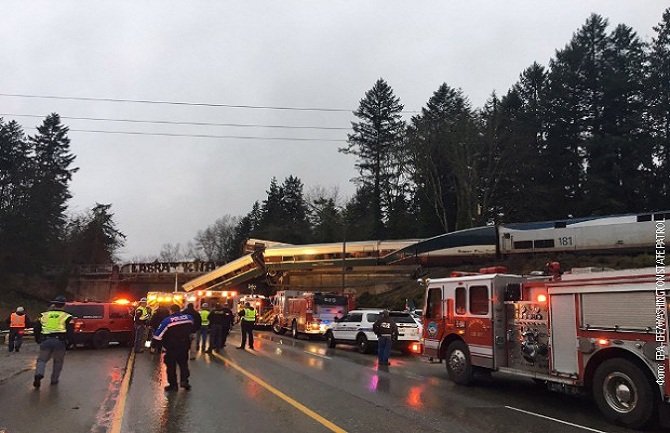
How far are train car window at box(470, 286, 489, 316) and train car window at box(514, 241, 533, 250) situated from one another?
26476 millimetres

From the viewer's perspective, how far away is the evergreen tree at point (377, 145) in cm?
7231

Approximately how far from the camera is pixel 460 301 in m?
12.8

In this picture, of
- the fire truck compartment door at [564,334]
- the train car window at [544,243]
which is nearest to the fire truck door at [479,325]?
the fire truck compartment door at [564,334]

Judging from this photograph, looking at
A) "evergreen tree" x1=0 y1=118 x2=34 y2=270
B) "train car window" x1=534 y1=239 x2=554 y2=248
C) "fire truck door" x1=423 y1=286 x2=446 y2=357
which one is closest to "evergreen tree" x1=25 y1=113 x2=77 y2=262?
"evergreen tree" x1=0 y1=118 x2=34 y2=270

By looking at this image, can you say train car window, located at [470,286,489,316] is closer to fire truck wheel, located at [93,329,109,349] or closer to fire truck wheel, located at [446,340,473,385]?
fire truck wheel, located at [446,340,473,385]

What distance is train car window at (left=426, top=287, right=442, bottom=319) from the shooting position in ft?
44.7

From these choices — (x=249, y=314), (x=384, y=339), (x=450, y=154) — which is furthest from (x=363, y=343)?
(x=450, y=154)

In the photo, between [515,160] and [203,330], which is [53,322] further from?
[515,160]

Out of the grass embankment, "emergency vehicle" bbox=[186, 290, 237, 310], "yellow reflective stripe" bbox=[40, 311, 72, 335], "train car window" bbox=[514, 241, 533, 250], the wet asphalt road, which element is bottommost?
the wet asphalt road

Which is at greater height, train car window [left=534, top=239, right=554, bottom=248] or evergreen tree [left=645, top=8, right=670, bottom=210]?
evergreen tree [left=645, top=8, right=670, bottom=210]

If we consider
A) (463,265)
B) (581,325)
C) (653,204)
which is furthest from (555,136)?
(581,325)

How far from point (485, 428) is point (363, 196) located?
69240 mm

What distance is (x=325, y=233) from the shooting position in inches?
3034

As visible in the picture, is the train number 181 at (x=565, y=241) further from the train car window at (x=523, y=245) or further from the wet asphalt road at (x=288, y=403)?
the wet asphalt road at (x=288, y=403)
